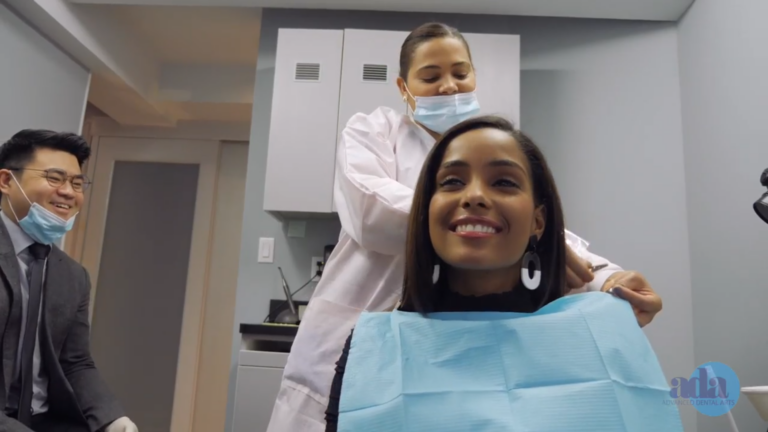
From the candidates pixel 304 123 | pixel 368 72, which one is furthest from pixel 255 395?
pixel 368 72

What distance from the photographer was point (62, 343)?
4.98 feet

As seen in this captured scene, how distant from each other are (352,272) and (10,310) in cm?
97

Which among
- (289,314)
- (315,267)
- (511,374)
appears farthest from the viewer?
(315,267)

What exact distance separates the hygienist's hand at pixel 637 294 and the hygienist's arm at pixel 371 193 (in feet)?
1.02

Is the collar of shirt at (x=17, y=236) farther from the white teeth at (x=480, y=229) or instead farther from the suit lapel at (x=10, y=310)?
the white teeth at (x=480, y=229)

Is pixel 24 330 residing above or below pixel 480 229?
below

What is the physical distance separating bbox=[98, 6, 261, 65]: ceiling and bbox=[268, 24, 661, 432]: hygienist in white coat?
191 centimetres

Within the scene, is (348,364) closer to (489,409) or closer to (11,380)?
(489,409)

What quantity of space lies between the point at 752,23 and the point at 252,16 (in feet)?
6.94

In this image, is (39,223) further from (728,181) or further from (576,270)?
(728,181)

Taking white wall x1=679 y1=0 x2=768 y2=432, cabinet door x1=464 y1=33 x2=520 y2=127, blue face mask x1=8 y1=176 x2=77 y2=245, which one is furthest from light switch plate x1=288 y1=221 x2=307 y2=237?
white wall x1=679 y1=0 x2=768 y2=432

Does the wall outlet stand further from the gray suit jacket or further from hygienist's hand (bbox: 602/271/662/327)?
hygienist's hand (bbox: 602/271/662/327)

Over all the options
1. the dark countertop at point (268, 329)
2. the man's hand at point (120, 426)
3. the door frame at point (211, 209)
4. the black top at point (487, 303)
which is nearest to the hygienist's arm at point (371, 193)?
the black top at point (487, 303)

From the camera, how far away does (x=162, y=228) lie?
3.69 metres
